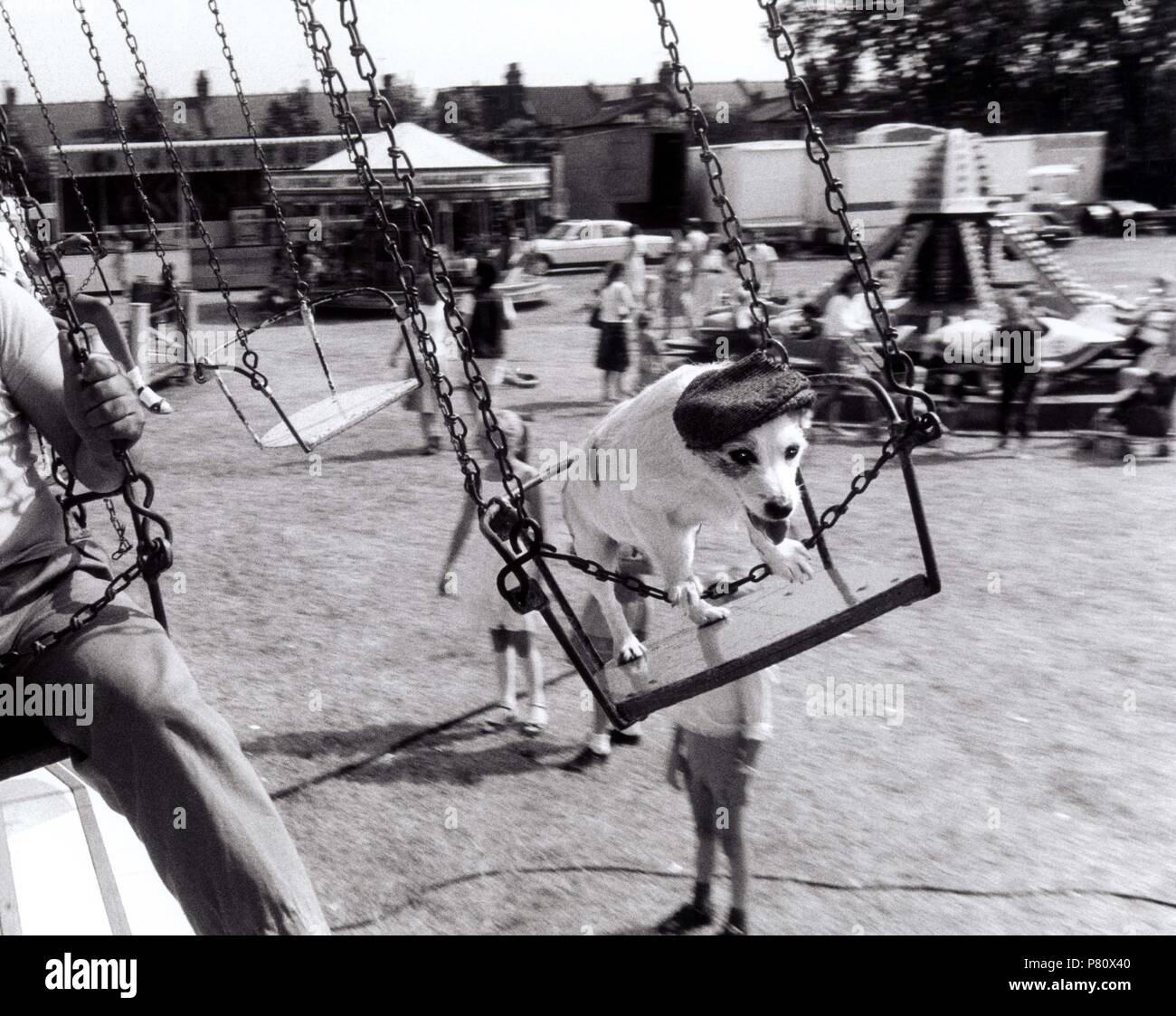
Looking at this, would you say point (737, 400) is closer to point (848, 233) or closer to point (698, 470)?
point (698, 470)

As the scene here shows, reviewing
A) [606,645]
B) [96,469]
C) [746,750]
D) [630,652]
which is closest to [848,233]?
[630,652]

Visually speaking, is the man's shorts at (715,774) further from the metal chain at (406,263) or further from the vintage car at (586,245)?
the vintage car at (586,245)

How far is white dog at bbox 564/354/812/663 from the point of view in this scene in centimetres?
307

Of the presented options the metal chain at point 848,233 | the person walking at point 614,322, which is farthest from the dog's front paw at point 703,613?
the person walking at point 614,322

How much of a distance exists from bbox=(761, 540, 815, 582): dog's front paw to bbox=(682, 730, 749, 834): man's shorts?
0.53 meters

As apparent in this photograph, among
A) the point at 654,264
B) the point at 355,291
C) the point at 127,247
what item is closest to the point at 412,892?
the point at 355,291

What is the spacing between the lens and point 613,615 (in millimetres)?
3768

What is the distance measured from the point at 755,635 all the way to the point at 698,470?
1.72 feet

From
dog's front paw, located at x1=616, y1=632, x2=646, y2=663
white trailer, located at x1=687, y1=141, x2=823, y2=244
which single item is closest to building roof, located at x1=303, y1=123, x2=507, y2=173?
white trailer, located at x1=687, y1=141, x2=823, y2=244

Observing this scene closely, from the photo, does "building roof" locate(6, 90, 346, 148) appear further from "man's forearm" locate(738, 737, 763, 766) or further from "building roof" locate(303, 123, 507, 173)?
"man's forearm" locate(738, 737, 763, 766)

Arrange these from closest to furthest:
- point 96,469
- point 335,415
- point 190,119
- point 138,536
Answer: point 138,536
point 96,469
point 335,415
point 190,119
